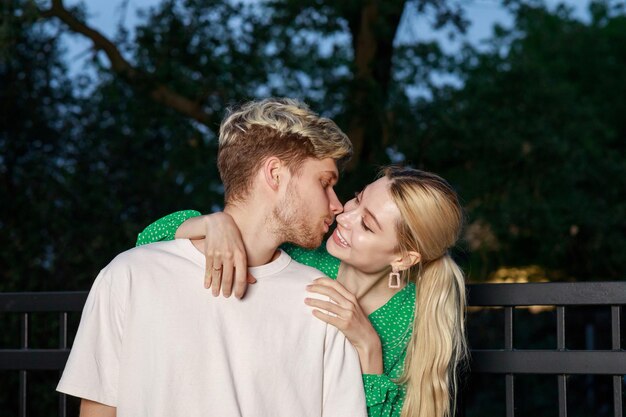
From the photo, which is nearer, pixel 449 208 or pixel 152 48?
pixel 449 208

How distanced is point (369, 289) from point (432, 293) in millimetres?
220

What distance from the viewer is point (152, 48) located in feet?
27.4

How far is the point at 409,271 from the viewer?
2.67m

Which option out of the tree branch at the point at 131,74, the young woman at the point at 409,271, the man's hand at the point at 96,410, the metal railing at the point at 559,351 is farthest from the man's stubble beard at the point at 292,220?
the tree branch at the point at 131,74

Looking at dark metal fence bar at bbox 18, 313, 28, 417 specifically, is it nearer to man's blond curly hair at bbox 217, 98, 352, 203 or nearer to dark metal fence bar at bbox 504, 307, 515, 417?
man's blond curly hair at bbox 217, 98, 352, 203

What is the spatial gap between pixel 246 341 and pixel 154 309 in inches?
8.7

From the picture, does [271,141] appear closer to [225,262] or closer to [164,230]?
[225,262]

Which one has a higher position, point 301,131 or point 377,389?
point 301,131

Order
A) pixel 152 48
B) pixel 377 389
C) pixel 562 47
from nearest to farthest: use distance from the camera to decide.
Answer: pixel 377 389 → pixel 152 48 → pixel 562 47

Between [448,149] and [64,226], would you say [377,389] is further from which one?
[448,149]

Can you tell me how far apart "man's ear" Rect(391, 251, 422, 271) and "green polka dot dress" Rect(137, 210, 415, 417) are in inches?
5.3

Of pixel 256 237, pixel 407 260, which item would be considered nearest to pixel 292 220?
pixel 256 237

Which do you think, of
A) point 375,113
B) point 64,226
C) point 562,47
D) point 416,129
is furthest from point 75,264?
point 562,47

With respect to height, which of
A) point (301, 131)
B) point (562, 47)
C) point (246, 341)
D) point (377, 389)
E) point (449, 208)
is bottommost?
point (377, 389)
